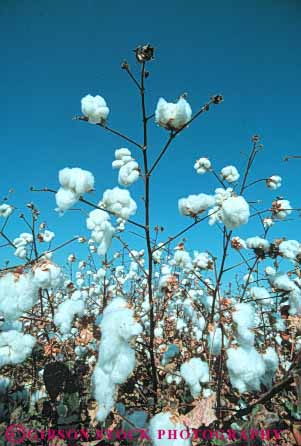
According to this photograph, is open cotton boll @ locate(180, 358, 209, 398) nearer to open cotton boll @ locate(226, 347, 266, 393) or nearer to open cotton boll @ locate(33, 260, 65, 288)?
open cotton boll @ locate(226, 347, 266, 393)

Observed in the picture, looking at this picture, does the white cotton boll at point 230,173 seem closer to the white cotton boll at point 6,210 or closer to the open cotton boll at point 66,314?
the open cotton boll at point 66,314

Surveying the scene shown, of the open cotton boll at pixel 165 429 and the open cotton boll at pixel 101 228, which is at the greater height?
the open cotton boll at pixel 101 228

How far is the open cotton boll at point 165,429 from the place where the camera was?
1208mm

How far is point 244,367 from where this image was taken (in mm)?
1361

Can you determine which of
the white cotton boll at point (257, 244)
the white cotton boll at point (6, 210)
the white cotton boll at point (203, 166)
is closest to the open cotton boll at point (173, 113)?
the white cotton boll at point (257, 244)

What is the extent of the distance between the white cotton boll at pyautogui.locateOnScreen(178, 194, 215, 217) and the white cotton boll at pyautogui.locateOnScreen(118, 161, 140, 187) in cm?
29

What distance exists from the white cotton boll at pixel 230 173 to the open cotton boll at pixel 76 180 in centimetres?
150

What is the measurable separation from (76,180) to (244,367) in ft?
3.62

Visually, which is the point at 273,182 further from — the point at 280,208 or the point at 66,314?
the point at 66,314

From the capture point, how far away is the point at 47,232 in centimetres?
503

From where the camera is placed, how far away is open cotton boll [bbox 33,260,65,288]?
1427 mm

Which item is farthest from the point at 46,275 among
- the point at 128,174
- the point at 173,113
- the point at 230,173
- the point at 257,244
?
the point at 230,173

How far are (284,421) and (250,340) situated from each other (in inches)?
17.0

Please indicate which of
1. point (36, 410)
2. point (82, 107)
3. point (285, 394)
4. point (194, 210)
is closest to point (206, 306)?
point (285, 394)
